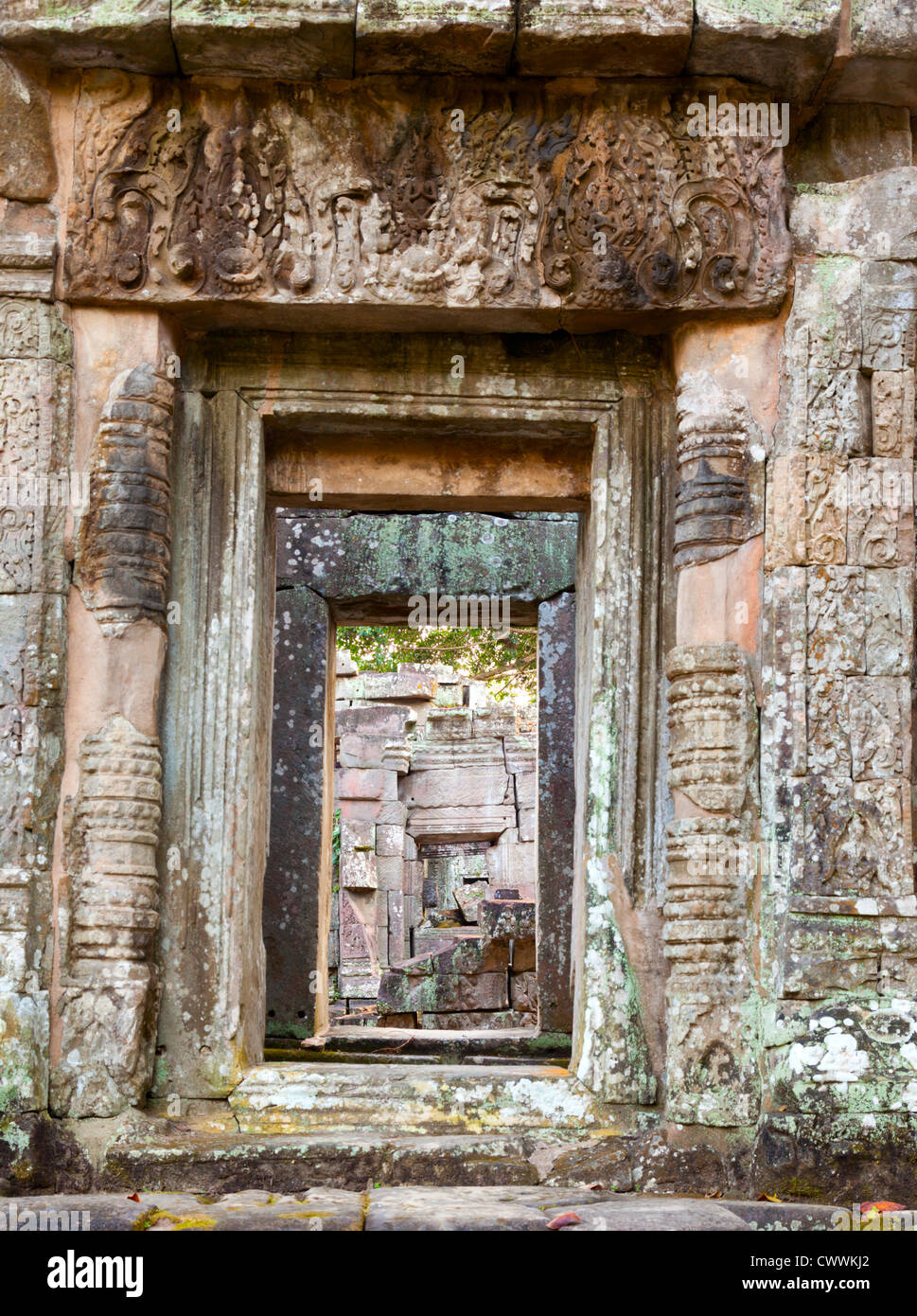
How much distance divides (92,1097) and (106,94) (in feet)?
12.2

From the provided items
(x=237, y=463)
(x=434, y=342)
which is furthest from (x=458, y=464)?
(x=237, y=463)

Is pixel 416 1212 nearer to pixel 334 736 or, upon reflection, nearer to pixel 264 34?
pixel 264 34

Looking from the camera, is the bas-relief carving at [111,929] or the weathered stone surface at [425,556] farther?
the weathered stone surface at [425,556]

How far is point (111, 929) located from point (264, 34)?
129 inches

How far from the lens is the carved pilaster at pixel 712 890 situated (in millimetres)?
5180

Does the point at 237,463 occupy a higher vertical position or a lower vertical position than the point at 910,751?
higher

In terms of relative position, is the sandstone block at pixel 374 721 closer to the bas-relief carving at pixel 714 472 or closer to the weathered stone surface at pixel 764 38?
the bas-relief carving at pixel 714 472

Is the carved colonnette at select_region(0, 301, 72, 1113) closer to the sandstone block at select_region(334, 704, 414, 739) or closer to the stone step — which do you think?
the stone step

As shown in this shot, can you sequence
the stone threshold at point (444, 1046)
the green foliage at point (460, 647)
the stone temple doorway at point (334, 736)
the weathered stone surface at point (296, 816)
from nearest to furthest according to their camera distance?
1. the stone threshold at point (444, 1046)
2. the weathered stone surface at point (296, 816)
3. the stone temple doorway at point (334, 736)
4. the green foliage at point (460, 647)

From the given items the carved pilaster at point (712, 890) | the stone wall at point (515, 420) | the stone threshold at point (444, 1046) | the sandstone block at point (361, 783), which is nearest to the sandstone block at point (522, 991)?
the stone threshold at point (444, 1046)

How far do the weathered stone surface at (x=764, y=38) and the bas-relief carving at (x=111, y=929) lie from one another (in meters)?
3.30

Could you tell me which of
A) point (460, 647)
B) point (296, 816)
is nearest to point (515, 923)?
point (296, 816)
